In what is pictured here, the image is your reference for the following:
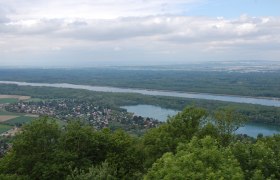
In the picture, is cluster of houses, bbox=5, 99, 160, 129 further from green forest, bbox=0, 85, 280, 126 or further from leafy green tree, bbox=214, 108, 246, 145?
leafy green tree, bbox=214, 108, 246, 145

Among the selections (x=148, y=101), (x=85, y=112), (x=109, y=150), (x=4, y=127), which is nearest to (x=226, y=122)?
(x=109, y=150)

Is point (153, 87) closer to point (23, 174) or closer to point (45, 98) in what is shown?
point (45, 98)

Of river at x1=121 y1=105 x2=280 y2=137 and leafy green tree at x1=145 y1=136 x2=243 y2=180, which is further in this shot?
river at x1=121 y1=105 x2=280 y2=137

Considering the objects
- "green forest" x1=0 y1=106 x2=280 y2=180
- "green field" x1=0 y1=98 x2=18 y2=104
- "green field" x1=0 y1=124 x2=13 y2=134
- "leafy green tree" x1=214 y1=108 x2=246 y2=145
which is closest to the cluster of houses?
"green field" x1=0 y1=98 x2=18 y2=104

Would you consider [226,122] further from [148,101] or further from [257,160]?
[148,101]

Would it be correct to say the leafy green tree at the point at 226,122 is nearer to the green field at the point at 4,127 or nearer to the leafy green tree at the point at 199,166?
the leafy green tree at the point at 199,166

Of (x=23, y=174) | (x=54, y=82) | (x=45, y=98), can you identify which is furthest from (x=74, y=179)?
(x=54, y=82)
